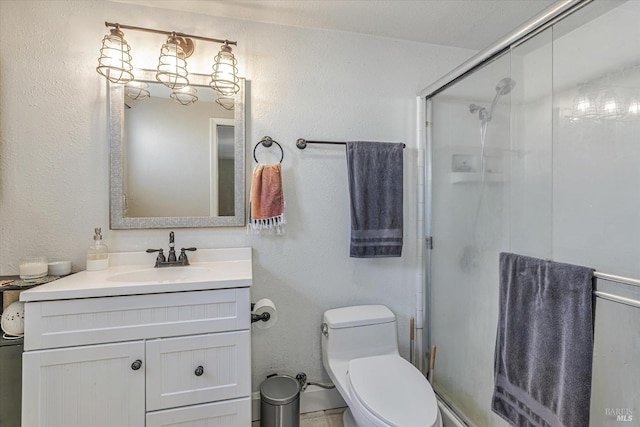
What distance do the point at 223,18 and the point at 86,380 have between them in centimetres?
182

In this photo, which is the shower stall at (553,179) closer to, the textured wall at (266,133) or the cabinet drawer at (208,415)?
the textured wall at (266,133)

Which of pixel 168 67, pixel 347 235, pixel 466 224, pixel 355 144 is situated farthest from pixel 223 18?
pixel 466 224

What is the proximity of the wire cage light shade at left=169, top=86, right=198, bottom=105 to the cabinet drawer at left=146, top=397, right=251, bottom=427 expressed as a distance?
1451 millimetres

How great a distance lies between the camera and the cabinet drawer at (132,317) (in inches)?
41.7

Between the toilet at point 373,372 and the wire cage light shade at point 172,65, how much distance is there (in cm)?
150

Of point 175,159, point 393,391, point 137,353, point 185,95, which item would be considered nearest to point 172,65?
point 185,95

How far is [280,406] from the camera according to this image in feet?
4.63

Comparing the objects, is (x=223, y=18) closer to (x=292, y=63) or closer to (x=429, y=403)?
(x=292, y=63)

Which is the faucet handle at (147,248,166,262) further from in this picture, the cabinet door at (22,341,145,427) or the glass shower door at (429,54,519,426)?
the glass shower door at (429,54,519,426)

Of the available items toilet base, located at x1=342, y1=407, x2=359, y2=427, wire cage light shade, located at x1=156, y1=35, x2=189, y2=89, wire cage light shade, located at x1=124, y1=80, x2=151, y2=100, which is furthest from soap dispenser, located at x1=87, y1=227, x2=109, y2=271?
toilet base, located at x1=342, y1=407, x2=359, y2=427

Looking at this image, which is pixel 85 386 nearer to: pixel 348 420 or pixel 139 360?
pixel 139 360

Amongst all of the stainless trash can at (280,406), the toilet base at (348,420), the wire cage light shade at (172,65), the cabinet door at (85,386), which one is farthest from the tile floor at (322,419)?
the wire cage light shade at (172,65)

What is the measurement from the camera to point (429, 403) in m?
1.20

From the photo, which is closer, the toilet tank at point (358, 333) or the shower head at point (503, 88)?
the shower head at point (503, 88)
